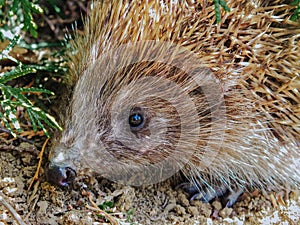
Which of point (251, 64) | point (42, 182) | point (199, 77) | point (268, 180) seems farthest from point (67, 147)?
point (268, 180)

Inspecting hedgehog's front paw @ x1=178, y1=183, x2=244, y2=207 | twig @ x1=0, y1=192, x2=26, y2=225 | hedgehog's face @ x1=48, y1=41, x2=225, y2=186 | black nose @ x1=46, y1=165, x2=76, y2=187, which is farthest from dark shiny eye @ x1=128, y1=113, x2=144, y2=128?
twig @ x1=0, y1=192, x2=26, y2=225

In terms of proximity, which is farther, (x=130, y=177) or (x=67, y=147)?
(x=130, y=177)

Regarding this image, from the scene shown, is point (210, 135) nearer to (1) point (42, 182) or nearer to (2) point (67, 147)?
(2) point (67, 147)

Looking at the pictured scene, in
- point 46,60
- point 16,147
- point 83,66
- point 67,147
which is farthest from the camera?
point 46,60

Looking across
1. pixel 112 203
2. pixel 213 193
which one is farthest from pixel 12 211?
pixel 213 193

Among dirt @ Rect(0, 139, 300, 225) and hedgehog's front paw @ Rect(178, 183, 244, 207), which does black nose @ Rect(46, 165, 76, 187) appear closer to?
dirt @ Rect(0, 139, 300, 225)
